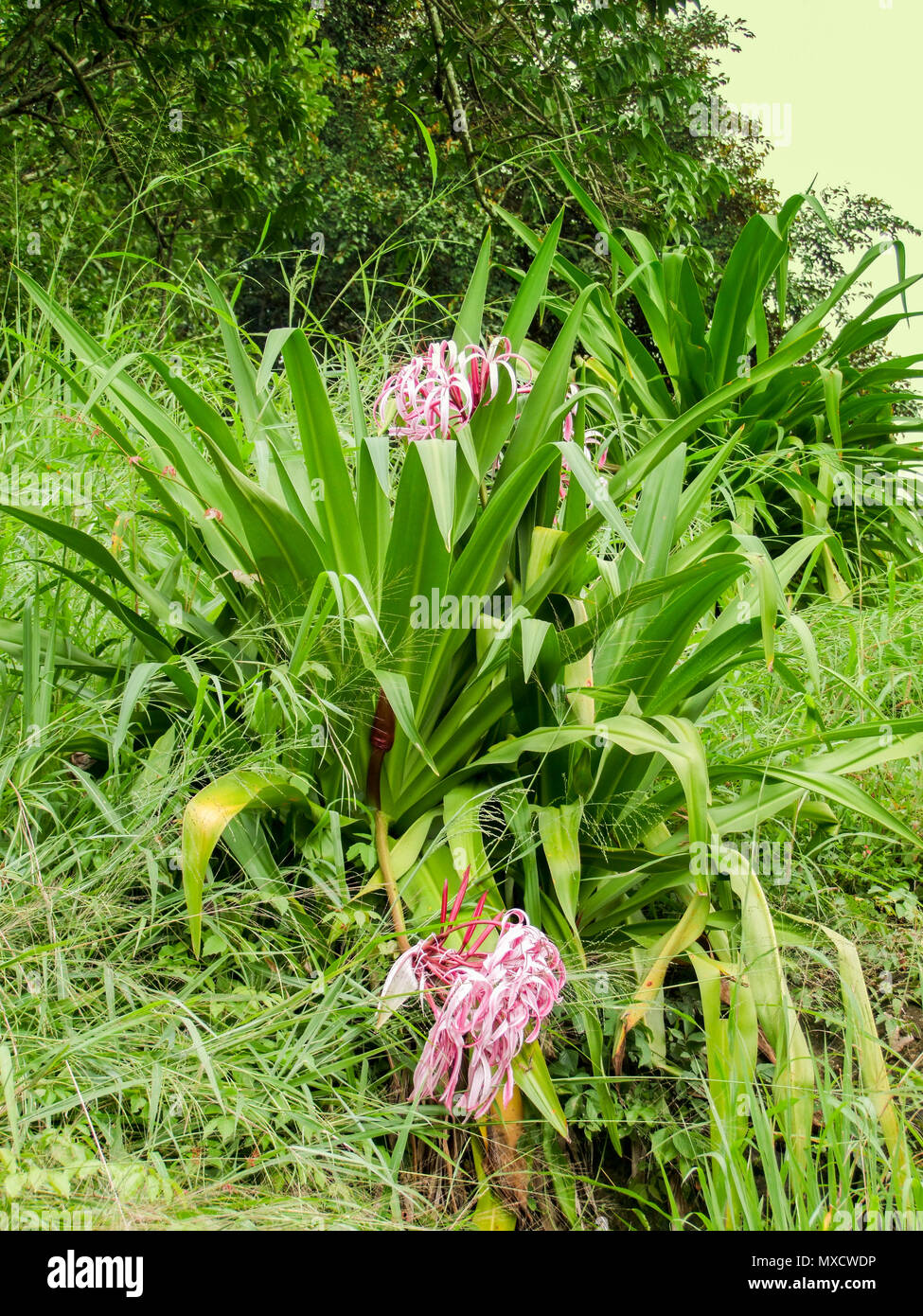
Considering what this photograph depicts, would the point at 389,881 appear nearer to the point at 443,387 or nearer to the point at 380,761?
the point at 380,761

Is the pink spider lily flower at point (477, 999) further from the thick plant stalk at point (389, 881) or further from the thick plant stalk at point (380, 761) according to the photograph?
the thick plant stalk at point (380, 761)

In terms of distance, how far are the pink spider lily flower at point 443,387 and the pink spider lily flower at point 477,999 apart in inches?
30.4

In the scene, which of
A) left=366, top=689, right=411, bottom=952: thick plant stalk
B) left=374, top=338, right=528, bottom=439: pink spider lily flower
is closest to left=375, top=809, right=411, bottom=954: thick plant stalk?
left=366, top=689, right=411, bottom=952: thick plant stalk

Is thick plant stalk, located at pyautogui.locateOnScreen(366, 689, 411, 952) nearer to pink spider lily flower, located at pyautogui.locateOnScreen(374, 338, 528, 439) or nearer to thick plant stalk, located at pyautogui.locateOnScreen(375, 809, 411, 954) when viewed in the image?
thick plant stalk, located at pyautogui.locateOnScreen(375, 809, 411, 954)

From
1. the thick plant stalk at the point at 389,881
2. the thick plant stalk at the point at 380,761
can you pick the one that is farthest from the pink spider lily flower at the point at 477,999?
the thick plant stalk at the point at 380,761

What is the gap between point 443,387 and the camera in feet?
5.90

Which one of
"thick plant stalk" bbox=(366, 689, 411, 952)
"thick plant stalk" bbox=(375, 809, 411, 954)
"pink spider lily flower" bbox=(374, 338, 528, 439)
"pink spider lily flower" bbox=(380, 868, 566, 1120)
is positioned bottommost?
"pink spider lily flower" bbox=(380, 868, 566, 1120)

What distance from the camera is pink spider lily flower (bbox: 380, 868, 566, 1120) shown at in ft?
4.69

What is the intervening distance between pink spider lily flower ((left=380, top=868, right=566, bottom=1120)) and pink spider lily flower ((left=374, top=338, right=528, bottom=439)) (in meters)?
0.77

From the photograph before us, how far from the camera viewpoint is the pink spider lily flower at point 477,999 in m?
1.43

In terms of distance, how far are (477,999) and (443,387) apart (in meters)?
0.96

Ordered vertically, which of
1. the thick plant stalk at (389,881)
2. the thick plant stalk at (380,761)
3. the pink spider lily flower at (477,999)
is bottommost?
the pink spider lily flower at (477,999)
